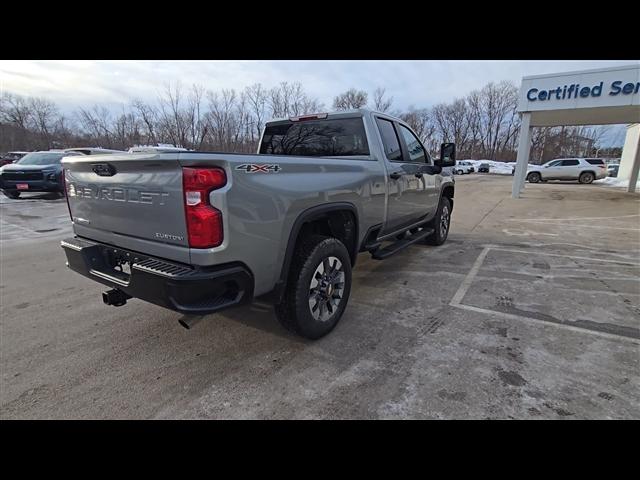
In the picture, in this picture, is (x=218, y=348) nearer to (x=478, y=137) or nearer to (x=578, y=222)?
(x=578, y=222)

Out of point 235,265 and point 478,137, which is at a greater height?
point 478,137

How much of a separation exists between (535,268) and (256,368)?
4.58m

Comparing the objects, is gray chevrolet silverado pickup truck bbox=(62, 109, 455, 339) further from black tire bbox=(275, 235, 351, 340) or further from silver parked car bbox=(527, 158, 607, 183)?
silver parked car bbox=(527, 158, 607, 183)

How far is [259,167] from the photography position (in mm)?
2264

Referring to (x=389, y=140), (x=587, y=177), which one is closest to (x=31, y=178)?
(x=389, y=140)

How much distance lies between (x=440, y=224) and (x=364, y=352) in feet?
13.6

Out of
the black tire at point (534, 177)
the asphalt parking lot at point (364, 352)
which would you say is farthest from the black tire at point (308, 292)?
the black tire at point (534, 177)

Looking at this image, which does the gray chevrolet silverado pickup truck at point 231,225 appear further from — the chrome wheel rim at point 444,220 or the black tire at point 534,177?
the black tire at point 534,177

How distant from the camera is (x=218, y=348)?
295 cm

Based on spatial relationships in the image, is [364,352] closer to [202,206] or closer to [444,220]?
[202,206]

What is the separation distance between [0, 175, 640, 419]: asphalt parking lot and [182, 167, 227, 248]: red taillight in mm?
1083

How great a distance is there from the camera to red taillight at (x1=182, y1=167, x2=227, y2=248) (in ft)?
6.60
